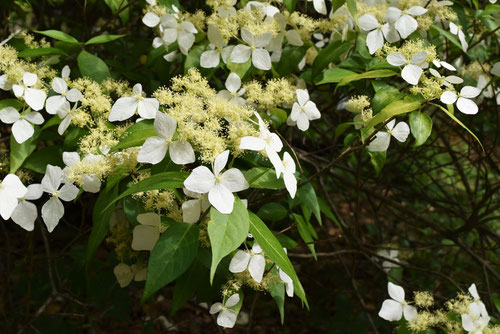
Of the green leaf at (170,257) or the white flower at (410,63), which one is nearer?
the green leaf at (170,257)

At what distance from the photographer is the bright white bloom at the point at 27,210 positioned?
3.22ft

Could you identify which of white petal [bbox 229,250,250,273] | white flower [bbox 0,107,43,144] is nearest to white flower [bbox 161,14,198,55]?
white flower [bbox 0,107,43,144]

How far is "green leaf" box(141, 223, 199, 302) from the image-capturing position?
Answer: 0.82 meters

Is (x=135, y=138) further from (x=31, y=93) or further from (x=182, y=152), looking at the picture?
(x=31, y=93)

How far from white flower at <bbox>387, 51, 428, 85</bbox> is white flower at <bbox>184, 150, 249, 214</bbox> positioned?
0.48 meters

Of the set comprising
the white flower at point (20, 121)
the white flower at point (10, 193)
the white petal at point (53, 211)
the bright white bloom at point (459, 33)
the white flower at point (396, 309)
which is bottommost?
the white flower at point (396, 309)

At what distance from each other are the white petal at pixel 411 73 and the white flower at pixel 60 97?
743mm

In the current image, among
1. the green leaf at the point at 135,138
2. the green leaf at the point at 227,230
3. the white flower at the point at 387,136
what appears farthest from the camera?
the white flower at the point at 387,136

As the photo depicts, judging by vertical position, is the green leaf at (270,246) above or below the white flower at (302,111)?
above

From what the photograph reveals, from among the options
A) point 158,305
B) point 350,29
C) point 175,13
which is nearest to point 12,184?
point 175,13

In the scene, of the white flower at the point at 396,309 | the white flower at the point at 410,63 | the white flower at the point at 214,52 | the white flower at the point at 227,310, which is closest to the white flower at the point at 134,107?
the white flower at the point at 214,52

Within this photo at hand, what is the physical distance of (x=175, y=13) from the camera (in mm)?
1349

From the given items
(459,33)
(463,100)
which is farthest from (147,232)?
(459,33)

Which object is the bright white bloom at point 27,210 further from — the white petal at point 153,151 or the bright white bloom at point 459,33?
the bright white bloom at point 459,33
